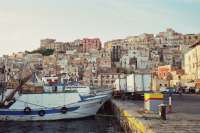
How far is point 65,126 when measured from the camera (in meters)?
39.7

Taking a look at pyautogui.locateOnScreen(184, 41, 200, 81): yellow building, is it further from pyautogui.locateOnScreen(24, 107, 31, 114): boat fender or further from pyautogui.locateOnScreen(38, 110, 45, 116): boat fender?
pyautogui.locateOnScreen(24, 107, 31, 114): boat fender

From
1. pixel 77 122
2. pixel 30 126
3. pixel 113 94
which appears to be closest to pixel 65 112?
pixel 77 122

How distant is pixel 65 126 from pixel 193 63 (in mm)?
70612

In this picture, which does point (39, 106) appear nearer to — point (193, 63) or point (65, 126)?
point (65, 126)

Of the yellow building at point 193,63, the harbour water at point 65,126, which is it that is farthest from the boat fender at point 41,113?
the yellow building at point 193,63

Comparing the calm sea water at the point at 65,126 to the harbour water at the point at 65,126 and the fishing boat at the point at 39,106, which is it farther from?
the fishing boat at the point at 39,106

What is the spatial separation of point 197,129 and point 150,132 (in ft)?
7.50

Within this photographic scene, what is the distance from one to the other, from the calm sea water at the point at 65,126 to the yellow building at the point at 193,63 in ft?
189

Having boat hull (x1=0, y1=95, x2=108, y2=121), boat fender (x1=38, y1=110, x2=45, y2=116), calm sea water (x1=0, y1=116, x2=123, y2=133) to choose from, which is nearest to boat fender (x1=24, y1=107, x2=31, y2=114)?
boat hull (x1=0, y1=95, x2=108, y2=121)

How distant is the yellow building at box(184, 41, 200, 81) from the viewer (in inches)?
3907

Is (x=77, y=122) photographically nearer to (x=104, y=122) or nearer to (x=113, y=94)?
(x=104, y=122)

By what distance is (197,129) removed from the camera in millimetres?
19234

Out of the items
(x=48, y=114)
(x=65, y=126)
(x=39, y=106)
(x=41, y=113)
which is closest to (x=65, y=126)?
(x=65, y=126)

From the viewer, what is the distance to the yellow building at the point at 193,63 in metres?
99.2
